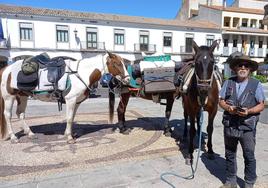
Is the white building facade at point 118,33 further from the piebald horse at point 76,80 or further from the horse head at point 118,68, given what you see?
the horse head at point 118,68

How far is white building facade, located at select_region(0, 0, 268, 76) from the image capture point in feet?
78.0

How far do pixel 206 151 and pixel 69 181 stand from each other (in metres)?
2.36

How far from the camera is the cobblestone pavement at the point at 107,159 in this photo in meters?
3.17

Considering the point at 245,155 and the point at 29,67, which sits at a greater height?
the point at 29,67

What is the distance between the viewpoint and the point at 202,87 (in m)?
3.01

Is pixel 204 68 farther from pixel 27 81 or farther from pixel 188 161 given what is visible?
pixel 27 81

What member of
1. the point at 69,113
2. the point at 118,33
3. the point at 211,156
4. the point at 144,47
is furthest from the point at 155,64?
the point at 144,47

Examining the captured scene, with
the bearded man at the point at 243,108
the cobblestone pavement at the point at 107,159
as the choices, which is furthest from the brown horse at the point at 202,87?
the cobblestone pavement at the point at 107,159

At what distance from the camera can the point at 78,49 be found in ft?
85.4

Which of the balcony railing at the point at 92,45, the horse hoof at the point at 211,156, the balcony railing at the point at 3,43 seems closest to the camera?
the horse hoof at the point at 211,156

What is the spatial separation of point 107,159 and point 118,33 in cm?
2478

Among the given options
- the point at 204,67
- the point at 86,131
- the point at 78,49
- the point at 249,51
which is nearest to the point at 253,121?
the point at 204,67

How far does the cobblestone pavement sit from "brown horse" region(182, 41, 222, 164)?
1.67ft

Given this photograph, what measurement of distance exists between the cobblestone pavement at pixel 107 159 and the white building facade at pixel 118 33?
67.1ft
